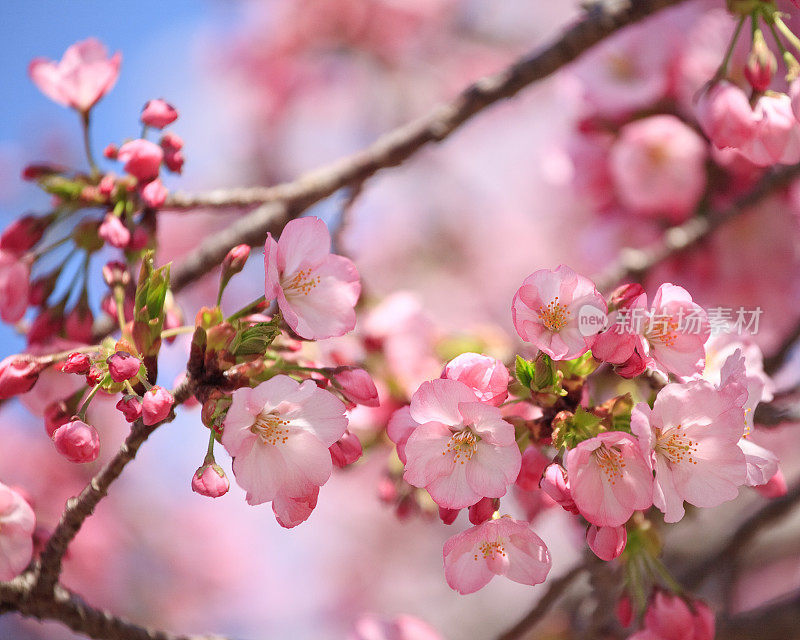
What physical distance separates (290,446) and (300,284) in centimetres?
21

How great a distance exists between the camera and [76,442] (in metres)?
0.80

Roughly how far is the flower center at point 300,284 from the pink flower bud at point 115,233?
0.31 m

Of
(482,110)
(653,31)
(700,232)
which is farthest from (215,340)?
(653,31)

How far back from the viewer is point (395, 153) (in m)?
1.43

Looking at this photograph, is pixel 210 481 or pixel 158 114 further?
pixel 158 114

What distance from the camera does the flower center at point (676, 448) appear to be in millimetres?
773

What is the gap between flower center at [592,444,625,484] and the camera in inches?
29.1

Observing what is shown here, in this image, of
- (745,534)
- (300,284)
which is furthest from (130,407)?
(745,534)

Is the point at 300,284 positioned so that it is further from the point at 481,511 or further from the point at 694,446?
the point at 694,446

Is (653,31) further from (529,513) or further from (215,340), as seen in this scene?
(215,340)

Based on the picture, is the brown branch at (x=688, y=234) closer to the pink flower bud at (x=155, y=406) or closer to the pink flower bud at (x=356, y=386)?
the pink flower bud at (x=356, y=386)

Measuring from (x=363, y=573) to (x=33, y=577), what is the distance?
339 cm

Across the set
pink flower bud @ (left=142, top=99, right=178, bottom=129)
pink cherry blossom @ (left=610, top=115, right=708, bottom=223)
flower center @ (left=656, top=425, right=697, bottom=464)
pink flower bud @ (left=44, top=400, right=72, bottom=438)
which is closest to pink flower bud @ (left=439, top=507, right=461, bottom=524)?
flower center @ (left=656, top=425, right=697, bottom=464)

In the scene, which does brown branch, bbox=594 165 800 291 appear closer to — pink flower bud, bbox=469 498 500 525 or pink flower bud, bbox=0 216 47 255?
pink flower bud, bbox=469 498 500 525
